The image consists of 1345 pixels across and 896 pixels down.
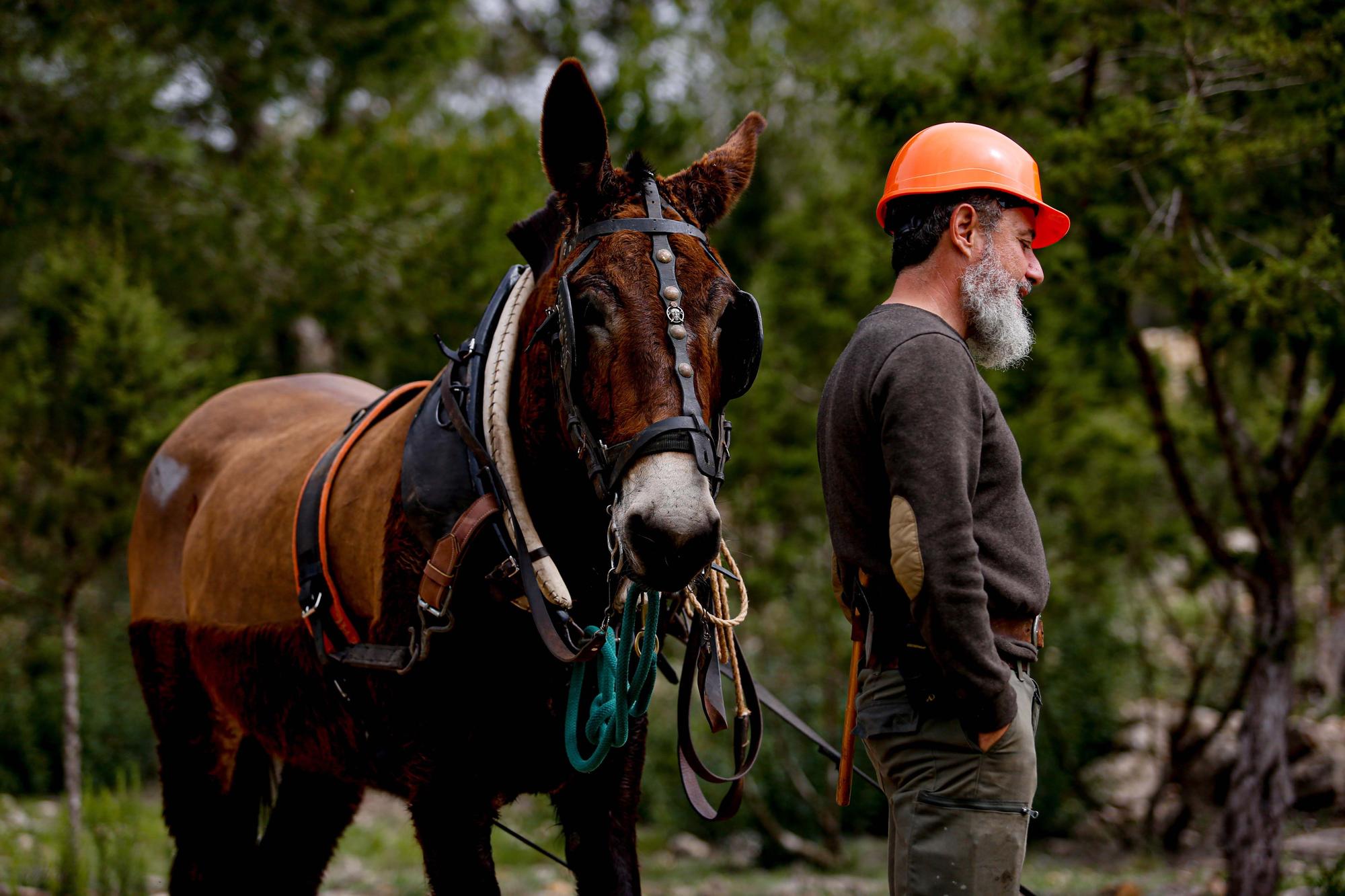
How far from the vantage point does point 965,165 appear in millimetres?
2234

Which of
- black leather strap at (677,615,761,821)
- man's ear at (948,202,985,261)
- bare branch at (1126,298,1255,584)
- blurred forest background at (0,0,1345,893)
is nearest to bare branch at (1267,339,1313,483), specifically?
blurred forest background at (0,0,1345,893)

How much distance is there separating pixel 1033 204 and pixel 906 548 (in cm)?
82

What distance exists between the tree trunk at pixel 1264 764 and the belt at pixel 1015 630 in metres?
3.26

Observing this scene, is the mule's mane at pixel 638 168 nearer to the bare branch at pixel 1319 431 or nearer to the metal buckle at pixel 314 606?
the metal buckle at pixel 314 606

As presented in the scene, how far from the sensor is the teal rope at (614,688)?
2.32 meters

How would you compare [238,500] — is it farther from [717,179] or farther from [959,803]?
[959,803]

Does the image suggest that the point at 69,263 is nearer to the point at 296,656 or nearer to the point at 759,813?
the point at 296,656

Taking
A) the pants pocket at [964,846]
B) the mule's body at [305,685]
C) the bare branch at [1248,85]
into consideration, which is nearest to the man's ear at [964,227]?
the pants pocket at [964,846]

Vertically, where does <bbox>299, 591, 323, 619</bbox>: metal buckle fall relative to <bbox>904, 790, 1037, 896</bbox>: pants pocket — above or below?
above

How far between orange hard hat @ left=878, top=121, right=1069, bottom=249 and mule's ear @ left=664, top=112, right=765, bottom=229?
369mm

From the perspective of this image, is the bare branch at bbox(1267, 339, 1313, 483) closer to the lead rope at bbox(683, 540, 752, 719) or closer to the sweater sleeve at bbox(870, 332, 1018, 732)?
the lead rope at bbox(683, 540, 752, 719)

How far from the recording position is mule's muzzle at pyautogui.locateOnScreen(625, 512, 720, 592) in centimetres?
186

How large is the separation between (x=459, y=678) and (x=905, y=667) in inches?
38.0

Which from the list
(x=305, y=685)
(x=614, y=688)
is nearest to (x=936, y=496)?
(x=614, y=688)
